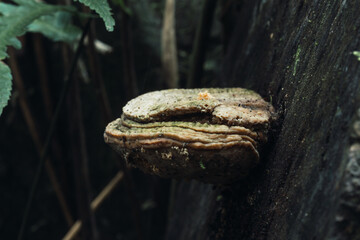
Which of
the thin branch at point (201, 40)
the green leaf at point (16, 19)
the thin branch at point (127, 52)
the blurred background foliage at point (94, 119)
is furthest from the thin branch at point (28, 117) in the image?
the thin branch at point (201, 40)

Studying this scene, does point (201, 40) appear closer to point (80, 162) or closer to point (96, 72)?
point (96, 72)

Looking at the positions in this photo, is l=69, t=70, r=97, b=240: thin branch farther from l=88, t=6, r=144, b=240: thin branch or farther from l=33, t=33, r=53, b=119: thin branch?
l=33, t=33, r=53, b=119: thin branch

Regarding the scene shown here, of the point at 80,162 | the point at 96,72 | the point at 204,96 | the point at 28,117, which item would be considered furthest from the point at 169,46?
the point at 204,96

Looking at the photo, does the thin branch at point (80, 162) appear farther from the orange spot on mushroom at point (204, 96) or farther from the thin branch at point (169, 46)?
the orange spot on mushroom at point (204, 96)

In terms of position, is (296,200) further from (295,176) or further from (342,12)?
(342,12)

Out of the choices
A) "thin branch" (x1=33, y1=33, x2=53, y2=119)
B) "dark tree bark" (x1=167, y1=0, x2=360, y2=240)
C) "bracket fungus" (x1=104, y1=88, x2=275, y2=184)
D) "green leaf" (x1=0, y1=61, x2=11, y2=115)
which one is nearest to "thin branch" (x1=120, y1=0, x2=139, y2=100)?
"thin branch" (x1=33, y1=33, x2=53, y2=119)
